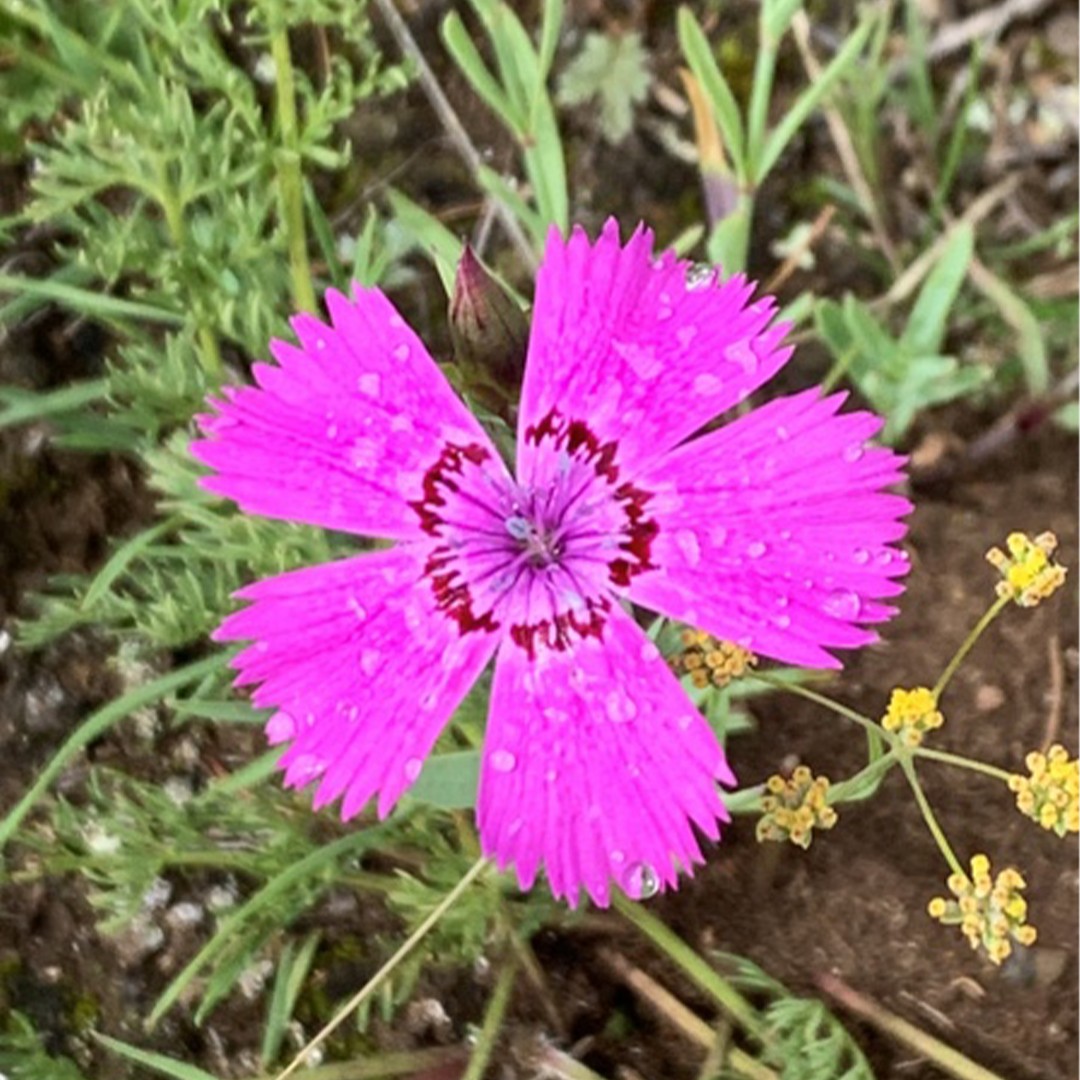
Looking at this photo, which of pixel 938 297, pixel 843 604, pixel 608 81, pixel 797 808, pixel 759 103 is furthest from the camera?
pixel 608 81

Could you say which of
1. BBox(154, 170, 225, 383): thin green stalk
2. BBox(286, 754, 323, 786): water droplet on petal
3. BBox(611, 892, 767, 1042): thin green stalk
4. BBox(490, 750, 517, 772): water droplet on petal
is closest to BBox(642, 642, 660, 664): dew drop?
BBox(490, 750, 517, 772): water droplet on petal

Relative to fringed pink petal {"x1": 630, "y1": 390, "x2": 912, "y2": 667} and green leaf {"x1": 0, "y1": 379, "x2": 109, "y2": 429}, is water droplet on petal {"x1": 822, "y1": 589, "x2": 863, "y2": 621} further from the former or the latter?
green leaf {"x1": 0, "y1": 379, "x2": 109, "y2": 429}

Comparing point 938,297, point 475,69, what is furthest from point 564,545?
point 938,297

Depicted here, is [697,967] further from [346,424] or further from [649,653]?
[346,424]

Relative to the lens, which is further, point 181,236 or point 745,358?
point 181,236

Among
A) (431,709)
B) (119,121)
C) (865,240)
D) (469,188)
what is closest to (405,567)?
(431,709)

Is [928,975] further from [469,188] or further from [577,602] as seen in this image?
[469,188]
